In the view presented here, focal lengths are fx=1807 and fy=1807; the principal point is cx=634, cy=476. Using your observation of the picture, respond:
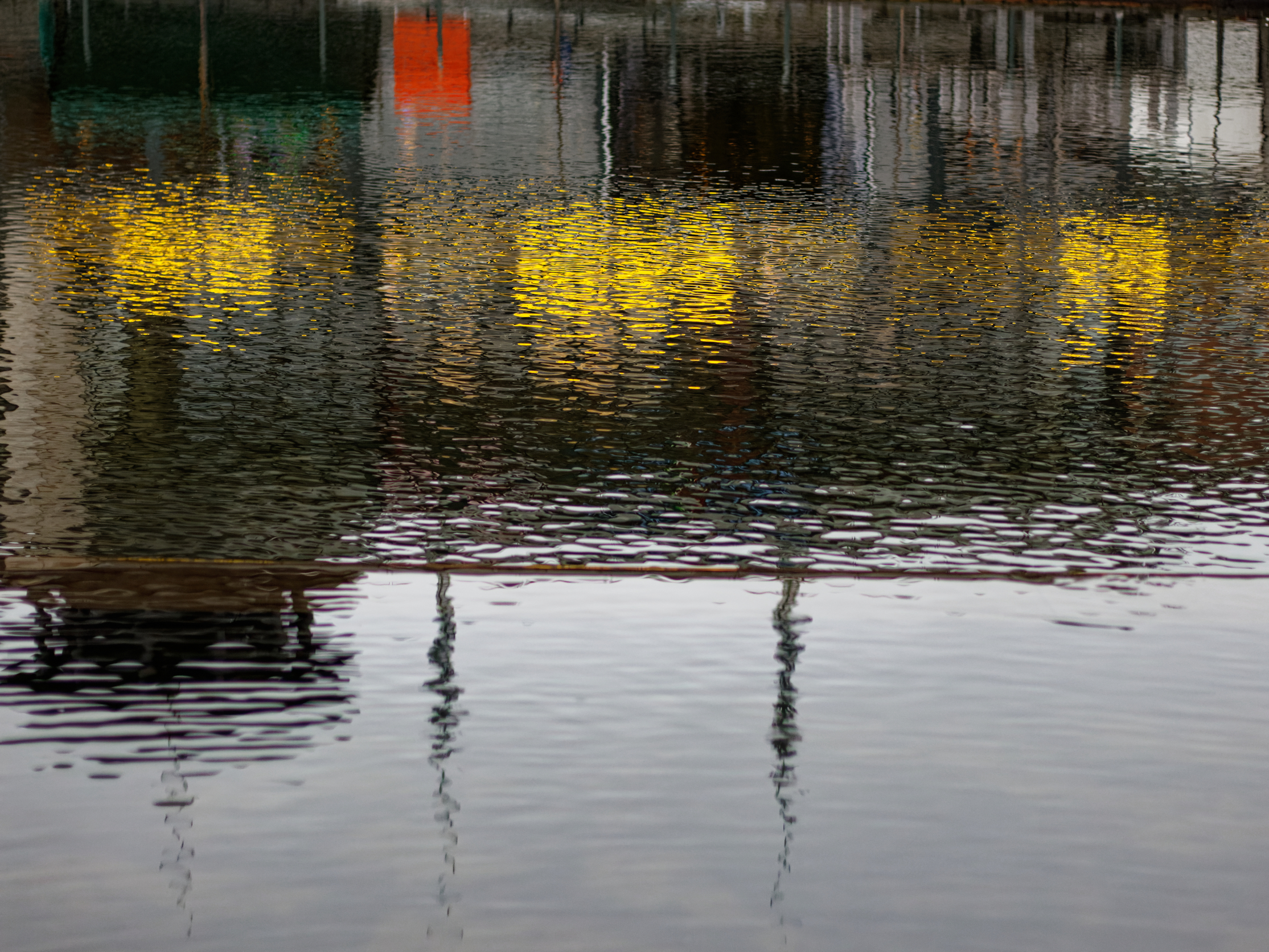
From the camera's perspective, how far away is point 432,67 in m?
25.2

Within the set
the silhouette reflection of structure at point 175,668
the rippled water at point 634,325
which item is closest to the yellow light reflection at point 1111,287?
the rippled water at point 634,325

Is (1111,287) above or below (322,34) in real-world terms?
below

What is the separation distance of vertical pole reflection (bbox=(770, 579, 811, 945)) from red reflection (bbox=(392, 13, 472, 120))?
51.1ft

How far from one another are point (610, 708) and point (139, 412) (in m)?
4.07

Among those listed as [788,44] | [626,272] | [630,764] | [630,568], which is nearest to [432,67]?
[788,44]

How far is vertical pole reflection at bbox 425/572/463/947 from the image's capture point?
3.27 m

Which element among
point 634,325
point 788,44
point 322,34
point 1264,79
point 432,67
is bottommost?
point 634,325

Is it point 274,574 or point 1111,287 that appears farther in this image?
point 1111,287

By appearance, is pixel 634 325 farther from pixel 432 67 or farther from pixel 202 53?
pixel 202 53

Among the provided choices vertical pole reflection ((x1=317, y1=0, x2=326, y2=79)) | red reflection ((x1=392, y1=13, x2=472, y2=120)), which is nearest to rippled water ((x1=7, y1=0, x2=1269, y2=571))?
red reflection ((x1=392, y1=13, x2=472, y2=120))

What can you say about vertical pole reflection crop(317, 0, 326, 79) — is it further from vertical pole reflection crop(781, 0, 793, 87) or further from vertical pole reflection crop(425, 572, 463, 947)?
vertical pole reflection crop(425, 572, 463, 947)

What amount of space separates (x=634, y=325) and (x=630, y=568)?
176 inches

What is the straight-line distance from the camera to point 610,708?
425 cm

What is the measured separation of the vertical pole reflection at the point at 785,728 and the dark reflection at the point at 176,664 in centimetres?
102
